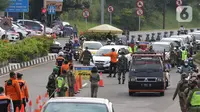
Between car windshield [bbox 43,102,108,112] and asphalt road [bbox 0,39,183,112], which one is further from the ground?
car windshield [bbox 43,102,108,112]

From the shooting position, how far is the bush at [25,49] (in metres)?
40.1

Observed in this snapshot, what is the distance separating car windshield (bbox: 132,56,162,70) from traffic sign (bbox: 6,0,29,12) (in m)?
32.7

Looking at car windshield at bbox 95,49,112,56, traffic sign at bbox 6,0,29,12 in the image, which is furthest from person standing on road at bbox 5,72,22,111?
traffic sign at bbox 6,0,29,12

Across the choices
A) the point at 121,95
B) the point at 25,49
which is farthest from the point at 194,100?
the point at 25,49

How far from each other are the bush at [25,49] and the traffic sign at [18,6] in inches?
491

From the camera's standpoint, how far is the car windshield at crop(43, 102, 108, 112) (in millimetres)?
13328

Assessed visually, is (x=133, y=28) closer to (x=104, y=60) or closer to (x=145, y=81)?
(x=104, y=60)

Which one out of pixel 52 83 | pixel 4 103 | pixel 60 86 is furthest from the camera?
pixel 52 83

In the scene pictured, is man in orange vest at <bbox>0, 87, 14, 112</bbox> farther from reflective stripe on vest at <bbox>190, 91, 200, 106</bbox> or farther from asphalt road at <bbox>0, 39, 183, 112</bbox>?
asphalt road at <bbox>0, 39, 183, 112</bbox>

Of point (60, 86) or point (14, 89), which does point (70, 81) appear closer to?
point (60, 86)

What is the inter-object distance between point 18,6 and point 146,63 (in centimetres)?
3385

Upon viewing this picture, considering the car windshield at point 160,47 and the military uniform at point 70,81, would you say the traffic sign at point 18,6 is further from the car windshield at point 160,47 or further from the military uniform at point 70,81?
the military uniform at point 70,81

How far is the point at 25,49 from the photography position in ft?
142

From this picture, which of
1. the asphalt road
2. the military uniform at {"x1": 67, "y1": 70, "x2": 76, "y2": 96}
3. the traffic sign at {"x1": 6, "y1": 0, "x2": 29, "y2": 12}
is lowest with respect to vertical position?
the asphalt road
